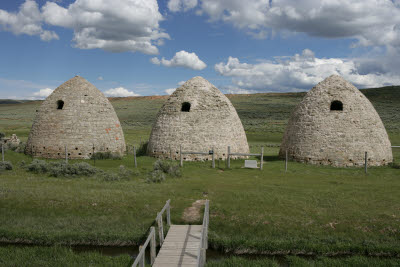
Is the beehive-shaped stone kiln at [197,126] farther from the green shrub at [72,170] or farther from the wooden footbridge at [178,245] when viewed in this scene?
the wooden footbridge at [178,245]

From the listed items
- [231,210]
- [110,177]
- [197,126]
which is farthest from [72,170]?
[231,210]

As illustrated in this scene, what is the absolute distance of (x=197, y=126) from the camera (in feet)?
63.9

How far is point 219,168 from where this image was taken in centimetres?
1762

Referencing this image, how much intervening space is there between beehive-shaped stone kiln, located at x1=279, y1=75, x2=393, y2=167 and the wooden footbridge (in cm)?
1157

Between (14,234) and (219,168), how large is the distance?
35.6 ft

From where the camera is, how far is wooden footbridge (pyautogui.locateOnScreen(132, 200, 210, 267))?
709 cm

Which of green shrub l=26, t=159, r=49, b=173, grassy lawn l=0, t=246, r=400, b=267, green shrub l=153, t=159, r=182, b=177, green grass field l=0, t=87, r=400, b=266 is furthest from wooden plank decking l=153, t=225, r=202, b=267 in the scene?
green shrub l=26, t=159, r=49, b=173

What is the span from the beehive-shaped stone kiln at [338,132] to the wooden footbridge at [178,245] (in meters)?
11.6

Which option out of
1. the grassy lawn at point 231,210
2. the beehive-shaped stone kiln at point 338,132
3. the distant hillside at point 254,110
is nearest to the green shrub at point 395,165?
the beehive-shaped stone kiln at point 338,132

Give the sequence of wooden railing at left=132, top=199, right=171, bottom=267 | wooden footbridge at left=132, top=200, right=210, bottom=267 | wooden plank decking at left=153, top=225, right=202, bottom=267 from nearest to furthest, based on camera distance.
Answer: wooden railing at left=132, top=199, right=171, bottom=267 < wooden footbridge at left=132, top=200, right=210, bottom=267 < wooden plank decking at left=153, top=225, right=202, bottom=267

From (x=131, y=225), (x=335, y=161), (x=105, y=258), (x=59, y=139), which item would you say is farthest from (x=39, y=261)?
(x=335, y=161)

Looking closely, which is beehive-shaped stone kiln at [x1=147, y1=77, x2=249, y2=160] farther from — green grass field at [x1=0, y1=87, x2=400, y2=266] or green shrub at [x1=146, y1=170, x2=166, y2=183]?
green shrub at [x1=146, y1=170, x2=166, y2=183]

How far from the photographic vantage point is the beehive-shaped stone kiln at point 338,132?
58.4 feet

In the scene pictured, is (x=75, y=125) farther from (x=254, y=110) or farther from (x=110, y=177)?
(x=254, y=110)
